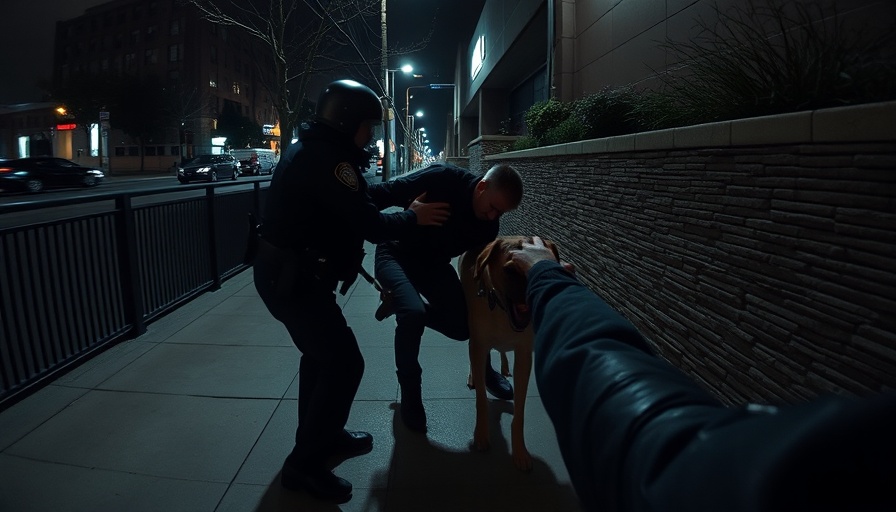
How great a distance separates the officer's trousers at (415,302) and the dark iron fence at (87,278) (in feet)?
8.45

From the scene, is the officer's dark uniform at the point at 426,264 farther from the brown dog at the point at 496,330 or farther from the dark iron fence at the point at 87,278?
the dark iron fence at the point at 87,278

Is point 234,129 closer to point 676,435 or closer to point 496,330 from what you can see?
point 496,330

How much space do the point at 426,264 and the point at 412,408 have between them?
1038 millimetres

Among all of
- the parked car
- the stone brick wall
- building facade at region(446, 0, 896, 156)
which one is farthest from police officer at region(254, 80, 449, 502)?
the parked car

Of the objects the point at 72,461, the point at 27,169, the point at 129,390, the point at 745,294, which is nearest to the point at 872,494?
the point at 745,294

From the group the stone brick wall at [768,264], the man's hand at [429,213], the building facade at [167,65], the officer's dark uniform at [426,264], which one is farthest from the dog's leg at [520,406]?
the building facade at [167,65]

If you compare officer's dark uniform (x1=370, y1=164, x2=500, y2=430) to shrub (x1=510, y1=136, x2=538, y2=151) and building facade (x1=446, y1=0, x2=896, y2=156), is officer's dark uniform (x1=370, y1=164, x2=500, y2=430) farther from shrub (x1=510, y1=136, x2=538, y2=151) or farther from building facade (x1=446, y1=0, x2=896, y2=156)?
shrub (x1=510, y1=136, x2=538, y2=151)

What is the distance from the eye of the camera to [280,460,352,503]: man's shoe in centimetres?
285

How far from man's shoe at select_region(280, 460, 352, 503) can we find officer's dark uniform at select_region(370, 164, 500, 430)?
32.2 inches

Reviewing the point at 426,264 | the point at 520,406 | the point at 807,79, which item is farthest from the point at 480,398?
the point at 807,79

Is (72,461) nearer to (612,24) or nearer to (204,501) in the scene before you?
(204,501)

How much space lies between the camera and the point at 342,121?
2.96 metres

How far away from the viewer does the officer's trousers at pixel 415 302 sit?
3.60 meters

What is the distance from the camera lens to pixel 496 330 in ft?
10.9
